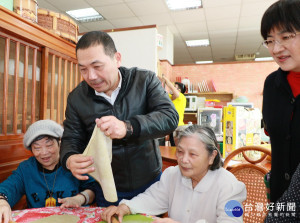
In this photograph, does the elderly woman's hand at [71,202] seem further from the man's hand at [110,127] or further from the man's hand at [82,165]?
the man's hand at [110,127]

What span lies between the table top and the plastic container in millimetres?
1465

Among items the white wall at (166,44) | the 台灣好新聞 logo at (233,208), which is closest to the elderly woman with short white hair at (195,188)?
the 台灣好新聞 logo at (233,208)

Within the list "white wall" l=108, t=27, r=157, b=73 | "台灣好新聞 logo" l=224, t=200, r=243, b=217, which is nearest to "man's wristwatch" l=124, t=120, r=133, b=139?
"台灣好新聞 logo" l=224, t=200, r=243, b=217

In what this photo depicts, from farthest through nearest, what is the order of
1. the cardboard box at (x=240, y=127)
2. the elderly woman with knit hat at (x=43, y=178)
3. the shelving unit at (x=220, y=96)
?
the shelving unit at (x=220, y=96), the cardboard box at (x=240, y=127), the elderly woman with knit hat at (x=43, y=178)

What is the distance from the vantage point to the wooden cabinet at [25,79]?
73.6 inches

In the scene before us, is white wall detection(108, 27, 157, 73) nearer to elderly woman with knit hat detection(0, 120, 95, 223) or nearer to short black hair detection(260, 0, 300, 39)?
elderly woman with knit hat detection(0, 120, 95, 223)

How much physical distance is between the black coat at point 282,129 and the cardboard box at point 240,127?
0.97 meters

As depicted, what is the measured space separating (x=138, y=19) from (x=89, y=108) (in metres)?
5.85

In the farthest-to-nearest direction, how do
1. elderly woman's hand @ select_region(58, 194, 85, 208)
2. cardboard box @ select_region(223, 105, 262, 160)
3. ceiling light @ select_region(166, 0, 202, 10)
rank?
1. ceiling light @ select_region(166, 0, 202, 10)
2. cardboard box @ select_region(223, 105, 262, 160)
3. elderly woman's hand @ select_region(58, 194, 85, 208)

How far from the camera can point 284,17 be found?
1008mm

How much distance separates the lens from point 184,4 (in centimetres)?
594

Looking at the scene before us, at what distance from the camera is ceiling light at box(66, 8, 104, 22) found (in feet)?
20.5

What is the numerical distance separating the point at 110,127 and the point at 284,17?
80cm

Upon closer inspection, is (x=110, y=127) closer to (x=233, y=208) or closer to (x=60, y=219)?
(x=60, y=219)
